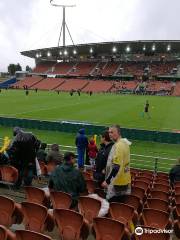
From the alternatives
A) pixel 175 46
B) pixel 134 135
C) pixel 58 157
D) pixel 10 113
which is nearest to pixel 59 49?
pixel 175 46

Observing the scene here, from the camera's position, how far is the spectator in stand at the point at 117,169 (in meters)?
6.61

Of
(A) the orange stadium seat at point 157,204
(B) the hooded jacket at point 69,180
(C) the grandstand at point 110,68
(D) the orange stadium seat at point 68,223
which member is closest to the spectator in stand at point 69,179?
(B) the hooded jacket at point 69,180

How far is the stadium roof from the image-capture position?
77.9 meters

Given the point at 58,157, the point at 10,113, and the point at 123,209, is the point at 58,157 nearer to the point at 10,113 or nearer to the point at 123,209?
the point at 123,209

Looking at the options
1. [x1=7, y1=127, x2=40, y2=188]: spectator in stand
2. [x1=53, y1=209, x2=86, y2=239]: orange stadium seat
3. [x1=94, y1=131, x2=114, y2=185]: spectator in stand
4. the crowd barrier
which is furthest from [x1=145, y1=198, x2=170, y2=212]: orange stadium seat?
the crowd barrier

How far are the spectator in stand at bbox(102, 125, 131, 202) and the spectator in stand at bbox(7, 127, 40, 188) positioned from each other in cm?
233

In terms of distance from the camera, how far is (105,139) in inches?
293

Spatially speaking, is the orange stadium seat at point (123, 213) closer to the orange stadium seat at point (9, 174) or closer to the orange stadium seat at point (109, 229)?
the orange stadium seat at point (109, 229)

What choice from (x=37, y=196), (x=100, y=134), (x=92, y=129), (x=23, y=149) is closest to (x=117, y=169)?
(x=37, y=196)

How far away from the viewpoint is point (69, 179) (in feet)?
21.6

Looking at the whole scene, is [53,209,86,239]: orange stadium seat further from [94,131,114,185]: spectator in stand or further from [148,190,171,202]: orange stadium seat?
[148,190,171,202]: orange stadium seat

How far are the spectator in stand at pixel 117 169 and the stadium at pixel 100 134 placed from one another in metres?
0.23

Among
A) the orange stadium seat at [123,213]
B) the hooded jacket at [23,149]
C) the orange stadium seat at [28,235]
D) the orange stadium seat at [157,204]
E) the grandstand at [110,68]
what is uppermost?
the grandstand at [110,68]

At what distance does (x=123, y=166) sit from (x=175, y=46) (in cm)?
7542
